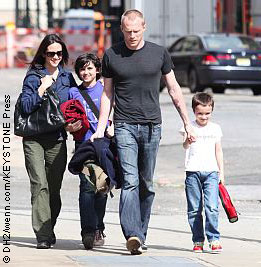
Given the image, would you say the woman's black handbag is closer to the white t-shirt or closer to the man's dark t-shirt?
the man's dark t-shirt

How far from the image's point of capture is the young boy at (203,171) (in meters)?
9.28

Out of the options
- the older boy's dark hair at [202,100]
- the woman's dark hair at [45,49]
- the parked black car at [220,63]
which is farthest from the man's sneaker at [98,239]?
the parked black car at [220,63]

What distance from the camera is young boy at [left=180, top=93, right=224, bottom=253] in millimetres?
9281

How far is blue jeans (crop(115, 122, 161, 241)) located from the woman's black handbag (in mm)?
545

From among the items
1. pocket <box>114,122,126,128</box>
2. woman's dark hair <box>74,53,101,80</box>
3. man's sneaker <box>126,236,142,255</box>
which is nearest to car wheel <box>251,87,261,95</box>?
woman's dark hair <box>74,53,101,80</box>

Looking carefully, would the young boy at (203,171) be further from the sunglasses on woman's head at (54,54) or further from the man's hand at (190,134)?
the sunglasses on woman's head at (54,54)

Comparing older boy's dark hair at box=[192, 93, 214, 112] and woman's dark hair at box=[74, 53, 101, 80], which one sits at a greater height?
woman's dark hair at box=[74, 53, 101, 80]

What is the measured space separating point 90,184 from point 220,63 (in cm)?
1891

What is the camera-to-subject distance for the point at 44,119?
9430mm

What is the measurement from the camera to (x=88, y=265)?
833 centimetres

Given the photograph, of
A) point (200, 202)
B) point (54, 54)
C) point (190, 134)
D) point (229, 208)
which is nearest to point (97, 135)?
point (190, 134)

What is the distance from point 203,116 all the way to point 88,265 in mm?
1687

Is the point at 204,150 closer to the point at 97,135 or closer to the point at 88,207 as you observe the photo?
the point at 97,135

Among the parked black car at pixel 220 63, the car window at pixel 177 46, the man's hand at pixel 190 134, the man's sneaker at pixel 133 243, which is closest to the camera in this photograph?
the man's sneaker at pixel 133 243
